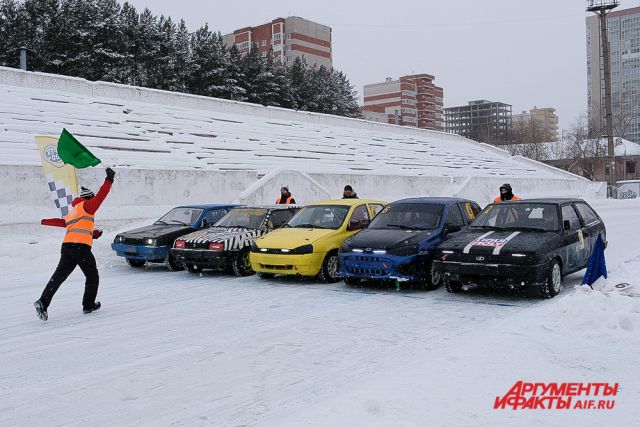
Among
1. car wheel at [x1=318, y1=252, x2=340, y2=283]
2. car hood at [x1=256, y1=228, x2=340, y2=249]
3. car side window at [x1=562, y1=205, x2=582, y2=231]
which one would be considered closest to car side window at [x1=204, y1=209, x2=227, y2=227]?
→ car hood at [x1=256, y1=228, x2=340, y2=249]

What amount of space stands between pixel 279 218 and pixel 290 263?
2608 millimetres

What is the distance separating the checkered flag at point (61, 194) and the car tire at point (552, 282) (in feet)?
32.9

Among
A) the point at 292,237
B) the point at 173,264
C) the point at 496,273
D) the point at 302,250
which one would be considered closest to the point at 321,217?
the point at 292,237

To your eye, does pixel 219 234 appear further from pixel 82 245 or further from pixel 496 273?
pixel 496 273

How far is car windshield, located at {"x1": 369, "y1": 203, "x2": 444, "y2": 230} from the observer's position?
33.1 feet

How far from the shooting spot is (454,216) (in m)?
10.4

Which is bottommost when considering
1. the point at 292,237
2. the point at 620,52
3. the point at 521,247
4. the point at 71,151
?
the point at 521,247

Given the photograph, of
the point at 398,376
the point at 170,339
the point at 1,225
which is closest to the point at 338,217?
the point at 170,339

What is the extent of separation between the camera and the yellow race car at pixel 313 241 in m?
10.1

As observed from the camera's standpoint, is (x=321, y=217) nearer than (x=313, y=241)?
No

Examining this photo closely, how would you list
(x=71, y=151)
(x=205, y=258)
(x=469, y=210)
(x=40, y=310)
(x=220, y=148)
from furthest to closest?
(x=220, y=148) → (x=205, y=258) → (x=469, y=210) → (x=71, y=151) → (x=40, y=310)

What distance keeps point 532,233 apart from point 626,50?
410 feet

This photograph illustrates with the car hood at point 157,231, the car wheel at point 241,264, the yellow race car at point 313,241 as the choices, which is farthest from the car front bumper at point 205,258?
the car hood at point 157,231

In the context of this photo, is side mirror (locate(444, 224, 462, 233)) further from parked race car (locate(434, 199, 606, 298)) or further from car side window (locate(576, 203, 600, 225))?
car side window (locate(576, 203, 600, 225))
